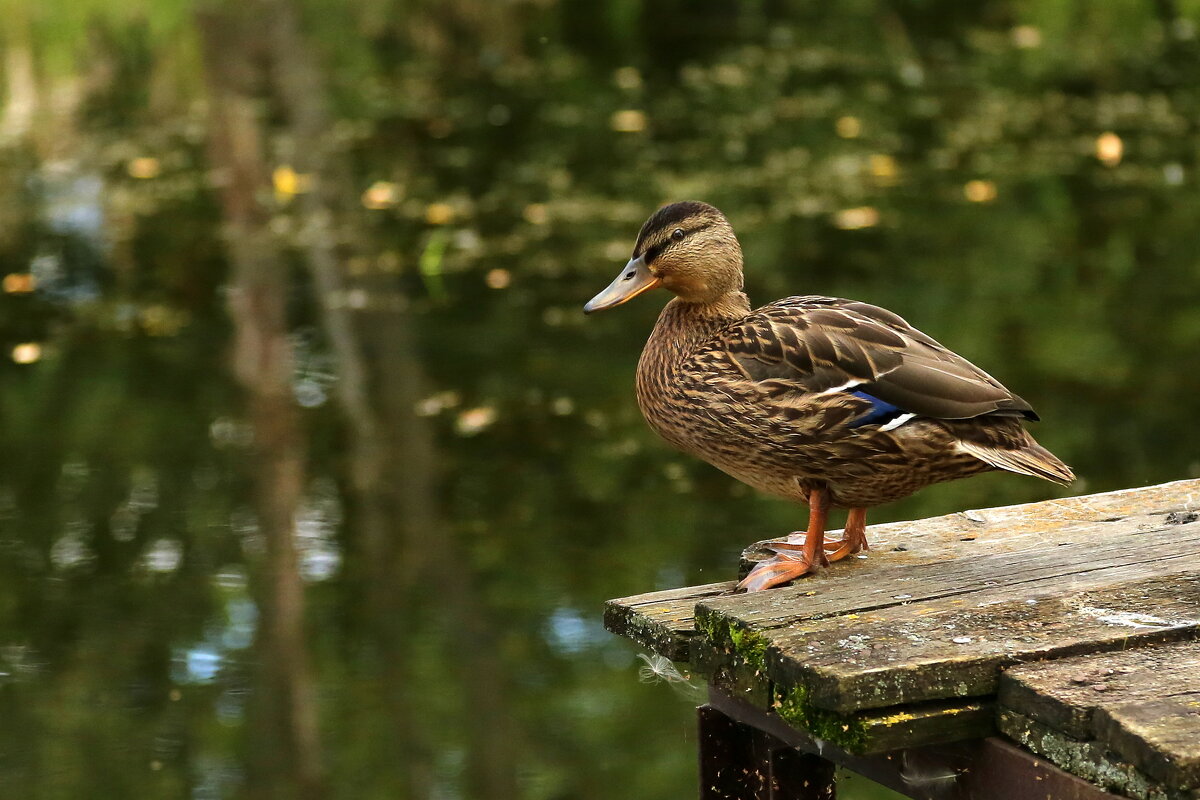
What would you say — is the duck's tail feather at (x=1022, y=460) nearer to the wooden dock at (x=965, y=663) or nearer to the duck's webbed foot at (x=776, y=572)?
the wooden dock at (x=965, y=663)

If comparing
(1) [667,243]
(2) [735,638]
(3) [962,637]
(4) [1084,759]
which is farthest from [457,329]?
(4) [1084,759]

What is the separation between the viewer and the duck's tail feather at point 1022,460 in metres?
2.63

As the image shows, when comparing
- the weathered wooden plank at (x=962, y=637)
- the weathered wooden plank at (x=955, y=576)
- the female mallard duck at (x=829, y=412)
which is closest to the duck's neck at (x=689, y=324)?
the female mallard duck at (x=829, y=412)

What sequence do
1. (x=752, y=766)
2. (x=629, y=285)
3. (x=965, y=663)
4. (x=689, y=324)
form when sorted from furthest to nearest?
(x=629, y=285), (x=689, y=324), (x=752, y=766), (x=965, y=663)

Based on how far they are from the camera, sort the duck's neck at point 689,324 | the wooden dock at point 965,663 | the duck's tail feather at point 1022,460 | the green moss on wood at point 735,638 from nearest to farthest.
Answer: the wooden dock at point 965,663, the green moss on wood at point 735,638, the duck's tail feather at point 1022,460, the duck's neck at point 689,324

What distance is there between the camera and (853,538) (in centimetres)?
277

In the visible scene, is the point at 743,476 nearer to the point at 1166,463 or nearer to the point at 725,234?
A: the point at 725,234

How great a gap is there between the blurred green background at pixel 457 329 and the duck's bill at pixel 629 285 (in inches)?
42.1

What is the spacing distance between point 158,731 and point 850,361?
75.3 inches

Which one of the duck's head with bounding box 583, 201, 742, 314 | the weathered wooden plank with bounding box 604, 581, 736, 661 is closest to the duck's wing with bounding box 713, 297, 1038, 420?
the duck's head with bounding box 583, 201, 742, 314

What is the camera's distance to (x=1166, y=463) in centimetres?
495

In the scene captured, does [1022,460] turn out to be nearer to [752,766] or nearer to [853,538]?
[853,538]

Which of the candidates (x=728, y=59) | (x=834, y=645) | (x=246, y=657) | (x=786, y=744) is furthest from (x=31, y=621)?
(x=728, y=59)

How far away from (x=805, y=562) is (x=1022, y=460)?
14.5 inches
